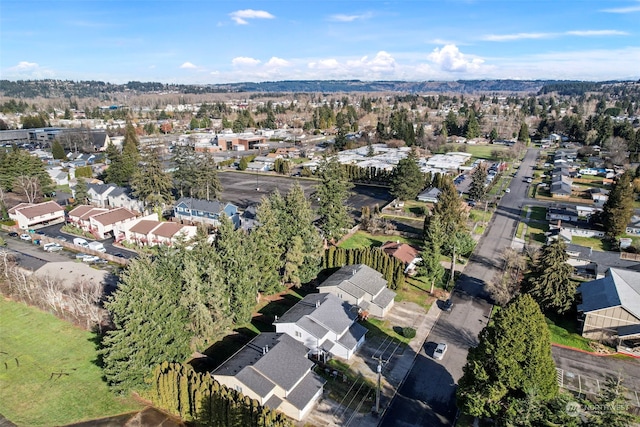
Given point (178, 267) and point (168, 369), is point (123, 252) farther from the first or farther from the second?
point (168, 369)

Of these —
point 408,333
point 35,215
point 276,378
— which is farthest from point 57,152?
point 408,333

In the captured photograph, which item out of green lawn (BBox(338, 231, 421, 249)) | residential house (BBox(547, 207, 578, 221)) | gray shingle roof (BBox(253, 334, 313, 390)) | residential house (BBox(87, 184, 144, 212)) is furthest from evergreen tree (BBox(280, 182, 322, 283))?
residential house (BBox(547, 207, 578, 221))

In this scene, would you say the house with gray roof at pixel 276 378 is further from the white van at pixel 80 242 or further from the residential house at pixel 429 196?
the residential house at pixel 429 196

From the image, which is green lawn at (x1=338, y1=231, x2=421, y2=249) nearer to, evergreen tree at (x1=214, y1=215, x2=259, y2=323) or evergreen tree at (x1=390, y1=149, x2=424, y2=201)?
evergreen tree at (x1=390, y1=149, x2=424, y2=201)

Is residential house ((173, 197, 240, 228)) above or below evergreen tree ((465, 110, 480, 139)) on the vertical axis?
below

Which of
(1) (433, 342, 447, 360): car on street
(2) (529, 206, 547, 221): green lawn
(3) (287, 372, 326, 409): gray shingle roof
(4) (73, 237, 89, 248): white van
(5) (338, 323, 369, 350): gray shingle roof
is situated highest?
(4) (73, 237, 89, 248): white van

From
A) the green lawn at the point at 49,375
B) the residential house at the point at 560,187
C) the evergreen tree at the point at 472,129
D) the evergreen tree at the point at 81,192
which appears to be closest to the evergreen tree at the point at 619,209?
the residential house at the point at 560,187
